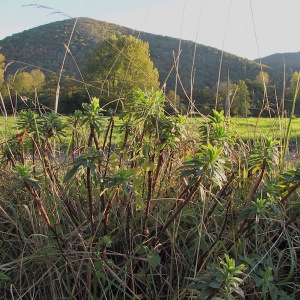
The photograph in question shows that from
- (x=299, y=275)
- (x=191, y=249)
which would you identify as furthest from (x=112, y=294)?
(x=299, y=275)

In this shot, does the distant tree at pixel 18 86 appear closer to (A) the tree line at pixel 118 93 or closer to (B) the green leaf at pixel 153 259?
(A) the tree line at pixel 118 93

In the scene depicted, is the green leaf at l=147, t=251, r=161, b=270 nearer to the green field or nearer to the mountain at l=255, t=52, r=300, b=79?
the green field

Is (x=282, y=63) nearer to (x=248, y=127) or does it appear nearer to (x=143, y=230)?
(x=248, y=127)

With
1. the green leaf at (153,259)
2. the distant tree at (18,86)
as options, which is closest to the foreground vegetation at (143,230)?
the green leaf at (153,259)

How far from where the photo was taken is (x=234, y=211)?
1661mm

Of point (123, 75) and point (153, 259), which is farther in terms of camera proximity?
point (123, 75)

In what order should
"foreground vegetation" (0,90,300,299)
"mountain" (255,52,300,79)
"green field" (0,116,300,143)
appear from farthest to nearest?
"mountain" (255,52,300,79), "green field" (0,116,300,143), "foreground vegetation" (0,90,300,299)

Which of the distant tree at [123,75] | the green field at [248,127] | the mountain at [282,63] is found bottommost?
the green field at [248,127]

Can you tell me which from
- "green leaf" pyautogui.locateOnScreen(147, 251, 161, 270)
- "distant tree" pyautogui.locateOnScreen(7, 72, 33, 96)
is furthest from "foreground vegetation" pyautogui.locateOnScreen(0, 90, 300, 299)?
"distant tree" pyautogui.locateOnScreen(7, 72, 33, 96)

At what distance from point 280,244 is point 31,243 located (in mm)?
1191

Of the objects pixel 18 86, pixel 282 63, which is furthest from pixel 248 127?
pixel 282 63

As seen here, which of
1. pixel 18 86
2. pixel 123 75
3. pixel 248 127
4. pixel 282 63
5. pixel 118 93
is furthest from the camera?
pixel 282 63

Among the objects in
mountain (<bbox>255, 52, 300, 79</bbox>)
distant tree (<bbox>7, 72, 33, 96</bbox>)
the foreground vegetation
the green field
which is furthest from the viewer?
mountain (<bbox>255, 52, 300, 79</bbox>)

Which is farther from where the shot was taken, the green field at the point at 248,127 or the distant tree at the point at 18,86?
the distant tree at the point at 18,86
